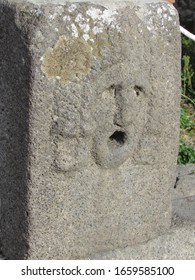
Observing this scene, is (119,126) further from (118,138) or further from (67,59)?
(67,59)

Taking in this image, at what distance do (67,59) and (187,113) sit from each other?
2.24 meters

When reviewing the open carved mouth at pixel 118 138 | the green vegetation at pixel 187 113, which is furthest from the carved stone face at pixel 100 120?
the green vegetation at pixel 187 113

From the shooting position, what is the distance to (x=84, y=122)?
239cm

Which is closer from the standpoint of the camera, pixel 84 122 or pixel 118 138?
pixel 84 122

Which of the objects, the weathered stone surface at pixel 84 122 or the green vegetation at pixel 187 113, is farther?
the green vegetation at pixel 187 113

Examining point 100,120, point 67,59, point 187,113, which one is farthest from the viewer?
point 187,113

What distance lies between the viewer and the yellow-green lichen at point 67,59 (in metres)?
2.29

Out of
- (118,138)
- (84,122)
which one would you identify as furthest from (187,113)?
(84,122)

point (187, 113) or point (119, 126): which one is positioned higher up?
point (119, 126)

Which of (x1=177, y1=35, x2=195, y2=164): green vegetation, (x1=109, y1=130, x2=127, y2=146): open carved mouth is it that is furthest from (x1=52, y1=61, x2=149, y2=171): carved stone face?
(x1=177, y1=35, x2=195, y2=164): green vegetation

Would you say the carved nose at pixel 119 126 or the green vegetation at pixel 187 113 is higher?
the carved nose at pixel 119 126

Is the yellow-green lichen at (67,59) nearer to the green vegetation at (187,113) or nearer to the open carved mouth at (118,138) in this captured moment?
the open carved mouth at (118,138)

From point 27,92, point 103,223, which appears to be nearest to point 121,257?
point 103,223

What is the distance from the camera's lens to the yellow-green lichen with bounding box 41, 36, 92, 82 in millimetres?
2295
